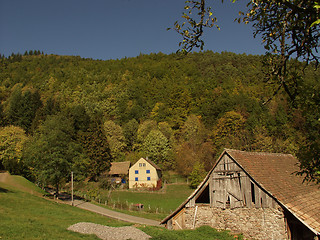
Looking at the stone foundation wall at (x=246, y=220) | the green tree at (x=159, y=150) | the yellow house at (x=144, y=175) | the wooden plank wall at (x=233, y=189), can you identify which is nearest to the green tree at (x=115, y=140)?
the green tree at (x=159, y=150)

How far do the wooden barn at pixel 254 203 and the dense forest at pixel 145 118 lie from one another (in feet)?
14.2

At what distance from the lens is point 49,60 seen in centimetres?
17550

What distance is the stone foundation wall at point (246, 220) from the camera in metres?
17.0

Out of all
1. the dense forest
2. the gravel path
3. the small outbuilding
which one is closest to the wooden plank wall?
the gravel path

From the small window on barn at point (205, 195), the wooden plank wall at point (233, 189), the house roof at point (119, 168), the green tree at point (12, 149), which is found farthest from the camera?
the house roof at point (119, 168)

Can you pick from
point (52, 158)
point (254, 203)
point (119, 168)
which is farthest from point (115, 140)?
point (254, 203)

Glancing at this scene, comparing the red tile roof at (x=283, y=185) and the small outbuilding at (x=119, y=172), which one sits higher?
the red tile roof at (x=283, y=185)

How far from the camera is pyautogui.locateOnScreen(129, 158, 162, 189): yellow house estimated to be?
60.6m

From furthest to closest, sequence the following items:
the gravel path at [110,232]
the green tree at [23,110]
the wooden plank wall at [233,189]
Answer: the green tree at [23,110]
the wooden plank wall at [233,189]
the gravel path at [110,232]

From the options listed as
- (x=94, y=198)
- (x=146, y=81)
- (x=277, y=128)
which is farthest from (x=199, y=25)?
(x=146, y=81)

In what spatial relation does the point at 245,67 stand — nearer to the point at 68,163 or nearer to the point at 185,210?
the point at 68,163

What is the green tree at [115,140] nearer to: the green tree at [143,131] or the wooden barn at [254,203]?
the green tree at [143,131]

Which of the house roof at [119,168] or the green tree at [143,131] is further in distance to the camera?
the green tree at [143,131]

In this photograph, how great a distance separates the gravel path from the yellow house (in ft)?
136
